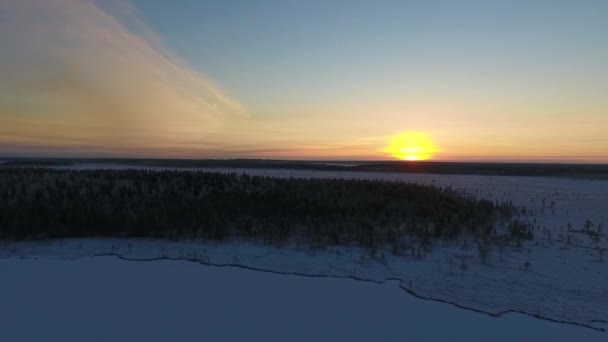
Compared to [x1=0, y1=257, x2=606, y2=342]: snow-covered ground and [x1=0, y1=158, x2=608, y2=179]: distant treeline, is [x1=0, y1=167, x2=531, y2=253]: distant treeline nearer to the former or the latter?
[x1=0, y1=257, x2=606, y2=342]: snow-covered ground

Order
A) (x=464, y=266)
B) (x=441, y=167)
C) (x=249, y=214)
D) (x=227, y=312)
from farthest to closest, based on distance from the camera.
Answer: (x=441, y=167) → (x=249, y=214) → (x=464, y=266) → (x=227, y=312)

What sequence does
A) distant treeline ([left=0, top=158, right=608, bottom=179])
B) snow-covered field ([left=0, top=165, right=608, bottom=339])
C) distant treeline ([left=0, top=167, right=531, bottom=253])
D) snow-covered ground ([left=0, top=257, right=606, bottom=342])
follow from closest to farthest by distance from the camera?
snow-covered ground ([left=0, top=257, right=606, bottom=342]) < snow-covered field ([left=0, top=165, right=608, bottom=339]) < distant treeline ([left=0, top=167, right=531, bottom=253]) < distant treeline ([left=0, top=158, right=608, bottom=179])

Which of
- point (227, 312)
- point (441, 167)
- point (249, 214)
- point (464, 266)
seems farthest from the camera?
point (441, 167)

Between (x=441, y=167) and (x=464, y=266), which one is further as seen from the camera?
(x=441, y=167)

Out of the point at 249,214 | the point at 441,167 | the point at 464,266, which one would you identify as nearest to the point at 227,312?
the point at 464,266

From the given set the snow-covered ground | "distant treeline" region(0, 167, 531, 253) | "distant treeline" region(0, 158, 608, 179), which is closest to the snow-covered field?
the snow-covered ground

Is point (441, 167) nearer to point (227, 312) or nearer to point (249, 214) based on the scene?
point (249, 214)
